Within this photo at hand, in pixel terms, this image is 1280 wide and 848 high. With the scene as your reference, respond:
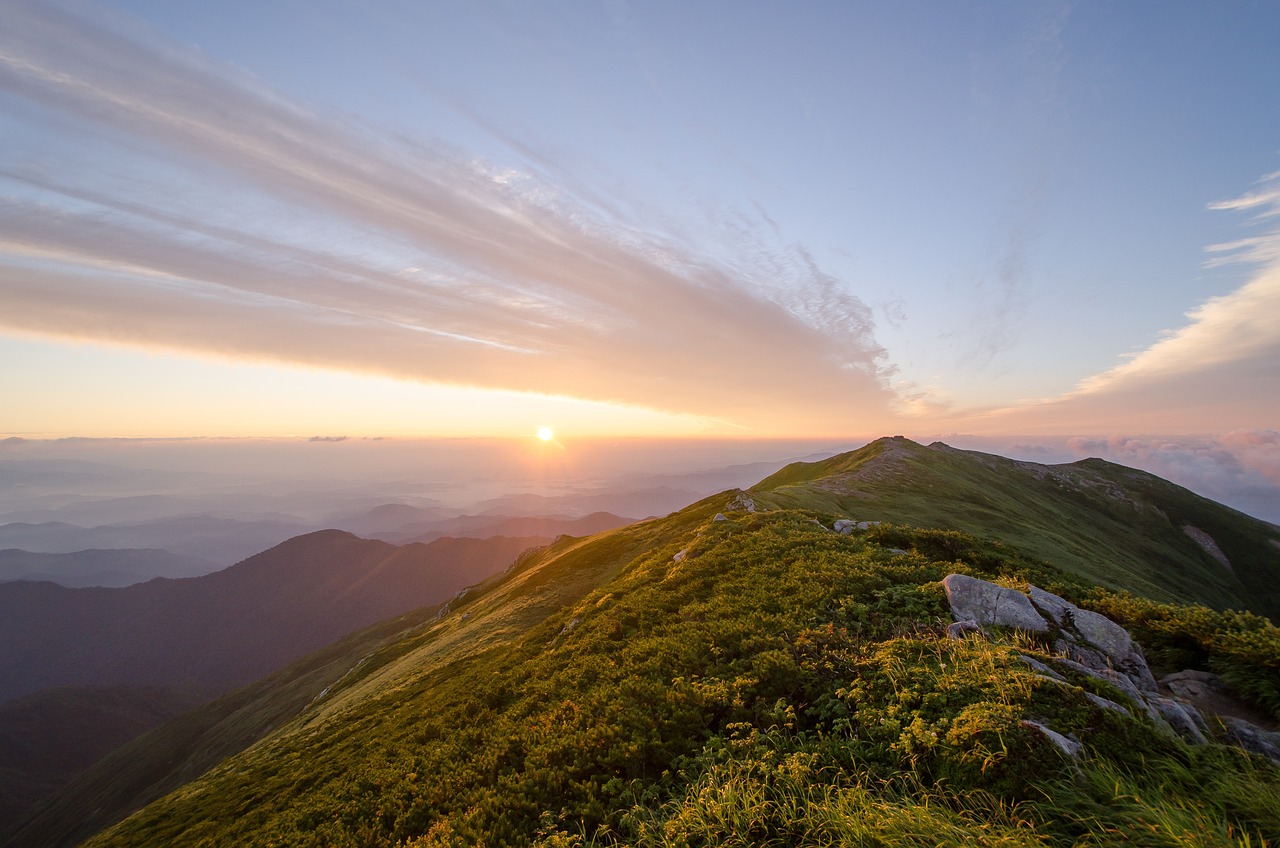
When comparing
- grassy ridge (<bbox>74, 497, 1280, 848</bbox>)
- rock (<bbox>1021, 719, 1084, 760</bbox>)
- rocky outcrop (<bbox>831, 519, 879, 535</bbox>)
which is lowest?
grassy ridge (<bbox>74, 497, 1280, 848</bbox>)

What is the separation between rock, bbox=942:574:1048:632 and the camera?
12641mm

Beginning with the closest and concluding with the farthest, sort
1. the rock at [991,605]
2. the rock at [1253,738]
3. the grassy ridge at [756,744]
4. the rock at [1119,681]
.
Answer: the grassy ridge at [756,744] → the rock at [1253,738] → the rock at [1119,681] → the rock at [991,605]

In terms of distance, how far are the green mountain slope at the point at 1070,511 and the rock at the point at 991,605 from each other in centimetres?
2474

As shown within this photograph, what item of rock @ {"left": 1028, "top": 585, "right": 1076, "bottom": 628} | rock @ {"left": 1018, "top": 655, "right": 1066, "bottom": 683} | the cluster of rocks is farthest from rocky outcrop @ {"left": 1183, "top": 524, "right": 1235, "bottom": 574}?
rock @ {"left": 1018, "top": 655, "right": 1066, "bottom": 683}

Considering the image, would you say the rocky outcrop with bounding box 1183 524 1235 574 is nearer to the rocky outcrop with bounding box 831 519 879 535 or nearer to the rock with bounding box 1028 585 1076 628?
the rocky outcrop with bounding box 831 519 879 535

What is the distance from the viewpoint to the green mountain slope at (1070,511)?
51.9 metres

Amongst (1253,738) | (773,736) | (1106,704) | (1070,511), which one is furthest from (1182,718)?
(1070,511)

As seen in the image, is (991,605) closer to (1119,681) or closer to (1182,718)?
(1119,681)

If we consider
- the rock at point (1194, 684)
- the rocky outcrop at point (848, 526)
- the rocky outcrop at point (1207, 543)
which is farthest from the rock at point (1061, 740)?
the rocky outcrop at point (1207, 543)

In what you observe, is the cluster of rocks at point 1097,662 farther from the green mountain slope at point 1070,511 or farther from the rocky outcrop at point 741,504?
the green mountain slope at point 1070,511

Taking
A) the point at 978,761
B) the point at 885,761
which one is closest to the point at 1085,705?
the point at 978,761

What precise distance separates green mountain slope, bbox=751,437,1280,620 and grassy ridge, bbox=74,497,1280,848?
2231 centimetres

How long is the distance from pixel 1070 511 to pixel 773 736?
120 metres

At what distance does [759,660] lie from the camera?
41.2 ft
